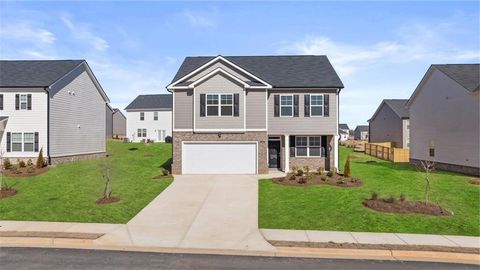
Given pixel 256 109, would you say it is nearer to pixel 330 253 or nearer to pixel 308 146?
pixel 308 146

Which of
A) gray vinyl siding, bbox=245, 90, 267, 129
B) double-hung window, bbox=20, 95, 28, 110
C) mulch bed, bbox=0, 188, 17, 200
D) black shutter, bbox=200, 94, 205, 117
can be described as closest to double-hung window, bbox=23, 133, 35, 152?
double-hung window, bbox=20, 95, 28, 110

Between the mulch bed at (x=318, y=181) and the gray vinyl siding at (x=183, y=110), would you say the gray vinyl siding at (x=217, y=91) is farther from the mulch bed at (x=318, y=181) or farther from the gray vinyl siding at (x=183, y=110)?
the mulch bed at (x=318, y=181)

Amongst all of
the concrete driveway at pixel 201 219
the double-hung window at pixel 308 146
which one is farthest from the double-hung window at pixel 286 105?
the concrete driveway at pixel 201 219

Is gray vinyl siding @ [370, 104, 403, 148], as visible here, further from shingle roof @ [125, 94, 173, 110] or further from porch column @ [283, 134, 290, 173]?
shingle roof @ [125, 94, 173, 110]

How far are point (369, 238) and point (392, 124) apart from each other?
41319 millimetres

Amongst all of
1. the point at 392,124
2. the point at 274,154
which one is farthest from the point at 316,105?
the point at 392,124

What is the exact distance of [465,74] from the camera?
25641 millimetres

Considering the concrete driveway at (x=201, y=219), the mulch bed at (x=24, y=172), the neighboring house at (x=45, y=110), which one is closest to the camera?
the concrete driveway at (x=201, y=219)

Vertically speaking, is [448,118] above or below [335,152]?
above

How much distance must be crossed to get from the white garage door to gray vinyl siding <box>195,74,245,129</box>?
146cm

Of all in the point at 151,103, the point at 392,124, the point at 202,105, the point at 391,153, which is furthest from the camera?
the point at 151,103

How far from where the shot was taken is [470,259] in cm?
947

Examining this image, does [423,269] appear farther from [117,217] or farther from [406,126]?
[406,126]

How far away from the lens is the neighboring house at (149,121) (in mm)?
58656
